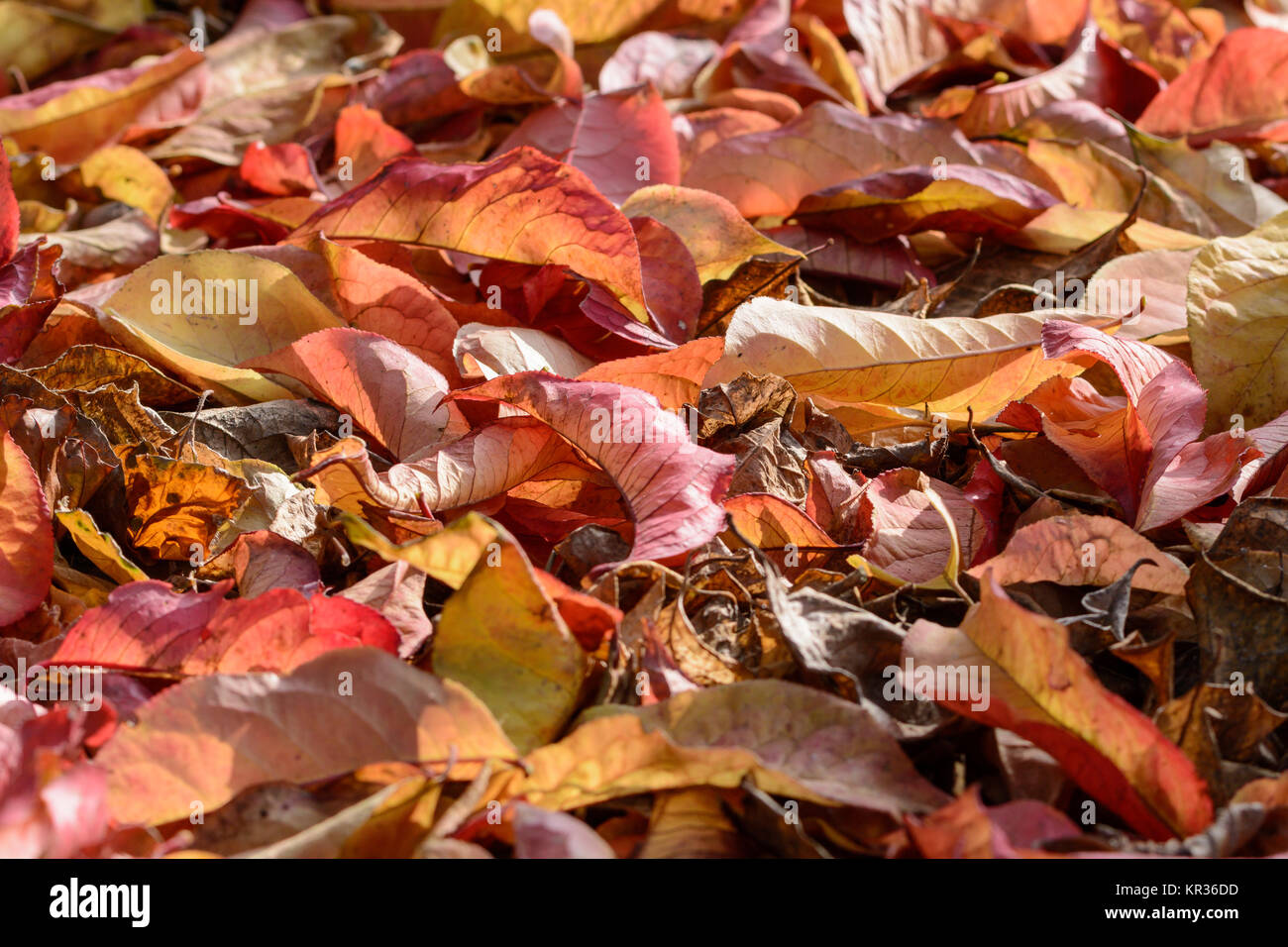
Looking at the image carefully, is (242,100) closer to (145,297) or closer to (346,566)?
(145,297)

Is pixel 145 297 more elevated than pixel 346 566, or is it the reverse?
pixel 145 297

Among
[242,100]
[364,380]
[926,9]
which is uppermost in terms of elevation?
[926,9]

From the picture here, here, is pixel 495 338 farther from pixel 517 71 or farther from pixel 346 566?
pixel 517 71

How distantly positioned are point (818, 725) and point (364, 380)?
317 mm

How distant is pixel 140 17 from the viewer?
4.14 feet

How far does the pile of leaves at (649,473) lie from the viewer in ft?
1.42

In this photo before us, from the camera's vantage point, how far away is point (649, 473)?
544 mm

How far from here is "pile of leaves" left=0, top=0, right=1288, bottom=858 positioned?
0.43 m

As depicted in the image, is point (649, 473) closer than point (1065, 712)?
No
